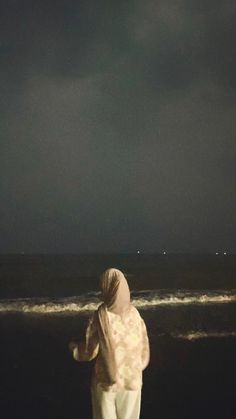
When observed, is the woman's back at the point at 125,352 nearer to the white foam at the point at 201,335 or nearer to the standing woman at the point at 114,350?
the standing woman at the point at 114,350

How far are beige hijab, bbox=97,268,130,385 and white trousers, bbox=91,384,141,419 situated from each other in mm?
142

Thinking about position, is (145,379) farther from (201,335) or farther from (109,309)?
(109,309)

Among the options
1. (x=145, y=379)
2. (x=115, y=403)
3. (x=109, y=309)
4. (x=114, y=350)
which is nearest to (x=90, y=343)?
(x=114, y=350)

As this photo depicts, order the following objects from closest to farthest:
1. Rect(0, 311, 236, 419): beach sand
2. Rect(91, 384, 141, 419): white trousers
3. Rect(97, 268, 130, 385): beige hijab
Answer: Rect(97, 268, 130, 385): beige hijab
Rect(91, 384, 141, 419): white trousers
Rect(0, 311, 236, 419): beach sand

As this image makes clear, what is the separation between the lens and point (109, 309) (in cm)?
340

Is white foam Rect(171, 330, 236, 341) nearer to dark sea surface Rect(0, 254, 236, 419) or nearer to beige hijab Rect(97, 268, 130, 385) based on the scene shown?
dark sea surface Rect(0, 254, 236, 419)

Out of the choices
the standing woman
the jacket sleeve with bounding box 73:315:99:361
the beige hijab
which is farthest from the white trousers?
the jacket sleeve with bounding box 73:315:99:361

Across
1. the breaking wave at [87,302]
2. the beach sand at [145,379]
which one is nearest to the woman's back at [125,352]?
the beach sand at [145,379]

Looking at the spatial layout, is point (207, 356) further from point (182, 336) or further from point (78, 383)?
point (78, 383)

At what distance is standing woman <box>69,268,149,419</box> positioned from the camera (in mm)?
3361

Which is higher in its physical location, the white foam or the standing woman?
the standing woman

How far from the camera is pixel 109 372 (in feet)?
11.0

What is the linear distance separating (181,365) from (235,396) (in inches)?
62.8

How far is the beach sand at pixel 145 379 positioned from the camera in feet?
19.6
